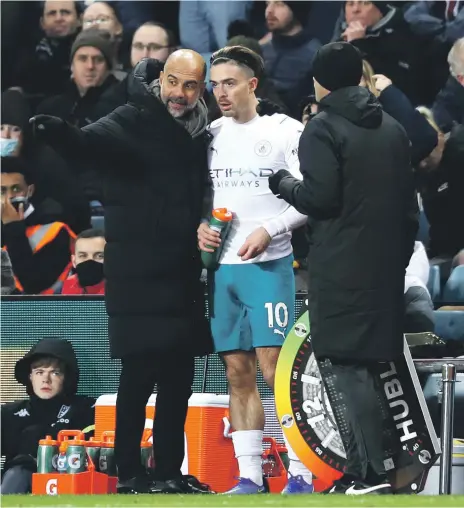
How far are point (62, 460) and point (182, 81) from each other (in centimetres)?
194

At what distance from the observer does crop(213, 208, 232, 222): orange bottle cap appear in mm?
6176

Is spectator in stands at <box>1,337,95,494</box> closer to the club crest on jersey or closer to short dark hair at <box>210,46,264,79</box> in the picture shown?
the club crest on jersey

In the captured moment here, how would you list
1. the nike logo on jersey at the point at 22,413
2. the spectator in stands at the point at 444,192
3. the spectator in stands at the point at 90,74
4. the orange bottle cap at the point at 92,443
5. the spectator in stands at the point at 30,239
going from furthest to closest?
1. the spectator in stands at the point at 90,74
2. the spectator in stands at the point at 30,239
3. the spectator in stands at the point at 444,192
4. the nike logo on jersey at the point at 22,413
5. the orange bottle cap at the point at 92,443

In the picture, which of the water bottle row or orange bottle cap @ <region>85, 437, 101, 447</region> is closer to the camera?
the water bottle row

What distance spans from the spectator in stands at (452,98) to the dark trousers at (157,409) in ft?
12.0

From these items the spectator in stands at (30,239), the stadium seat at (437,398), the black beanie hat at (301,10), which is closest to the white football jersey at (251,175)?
the stadium seat at (437,398)

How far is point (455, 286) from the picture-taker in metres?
8.31

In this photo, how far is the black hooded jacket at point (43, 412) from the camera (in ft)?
24.4

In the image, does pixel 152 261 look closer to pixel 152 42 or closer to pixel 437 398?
pixel 437 398

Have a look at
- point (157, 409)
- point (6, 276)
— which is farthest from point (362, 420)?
point (6, 276)

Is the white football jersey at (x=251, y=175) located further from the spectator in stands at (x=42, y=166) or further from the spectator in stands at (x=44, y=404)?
the spectator in stands at (x=42, y=166)

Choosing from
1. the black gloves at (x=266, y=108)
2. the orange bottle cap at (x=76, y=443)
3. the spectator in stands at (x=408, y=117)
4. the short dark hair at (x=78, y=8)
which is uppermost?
the short dark hair at (x=78, y=8)

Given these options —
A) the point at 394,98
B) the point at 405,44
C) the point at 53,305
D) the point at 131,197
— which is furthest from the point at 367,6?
the point at 131,197

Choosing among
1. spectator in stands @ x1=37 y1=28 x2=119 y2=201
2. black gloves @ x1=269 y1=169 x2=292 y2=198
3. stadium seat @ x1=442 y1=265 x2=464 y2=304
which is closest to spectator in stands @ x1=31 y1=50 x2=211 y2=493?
black gloves @ x1=269 y1=169 x2=292 y2=198
